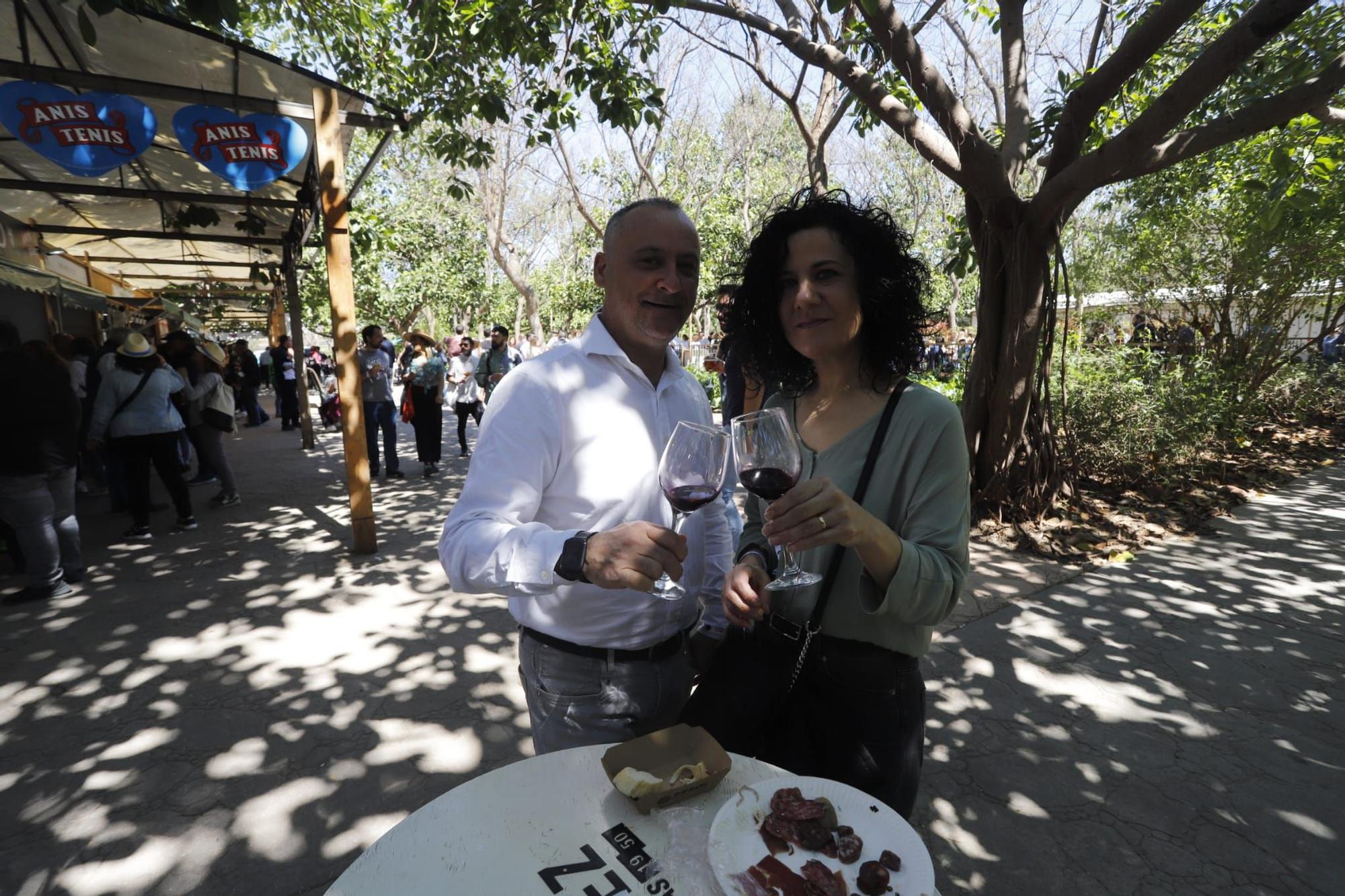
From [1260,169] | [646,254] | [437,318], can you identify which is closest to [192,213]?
[646,254]

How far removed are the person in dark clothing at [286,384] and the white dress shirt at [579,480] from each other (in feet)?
46.2

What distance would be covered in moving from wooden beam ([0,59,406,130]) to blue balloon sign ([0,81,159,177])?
0.09 meters

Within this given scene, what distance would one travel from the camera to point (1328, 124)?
522 centimetres

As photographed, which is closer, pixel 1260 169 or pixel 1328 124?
pixel 1328 124

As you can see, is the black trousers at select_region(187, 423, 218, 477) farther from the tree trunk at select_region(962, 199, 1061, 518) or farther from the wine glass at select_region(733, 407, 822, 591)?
the tree trunk at select_region(962, 199, 1061, 518)

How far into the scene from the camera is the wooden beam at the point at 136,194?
6.18 m

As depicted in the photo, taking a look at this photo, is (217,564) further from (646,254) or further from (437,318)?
(437,318)

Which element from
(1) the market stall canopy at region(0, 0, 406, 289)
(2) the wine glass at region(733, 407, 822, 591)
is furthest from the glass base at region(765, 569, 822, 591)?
(1) the market stall canopy at region(0, 0, 406, 289)

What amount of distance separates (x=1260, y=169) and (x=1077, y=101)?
17.6 feet

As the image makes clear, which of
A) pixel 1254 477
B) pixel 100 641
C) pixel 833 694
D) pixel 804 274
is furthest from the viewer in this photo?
pixel 1254 477

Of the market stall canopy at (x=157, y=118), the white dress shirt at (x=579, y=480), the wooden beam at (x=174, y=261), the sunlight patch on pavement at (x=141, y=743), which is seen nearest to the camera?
the white dress shirt at (x=579, y=480)

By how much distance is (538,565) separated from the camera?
1340 millimetres

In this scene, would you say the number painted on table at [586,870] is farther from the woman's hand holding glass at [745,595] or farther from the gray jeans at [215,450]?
the gray jeans at [215,450]

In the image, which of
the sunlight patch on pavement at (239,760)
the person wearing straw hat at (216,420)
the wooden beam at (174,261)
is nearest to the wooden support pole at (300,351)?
the wooden beam at (174,261)
